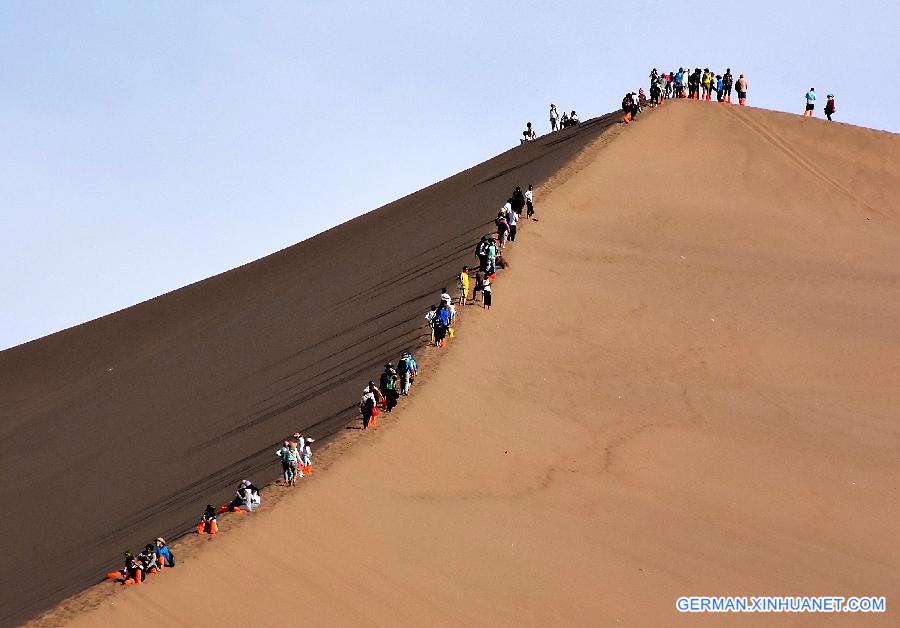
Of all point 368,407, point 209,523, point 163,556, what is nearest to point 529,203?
point 368,407

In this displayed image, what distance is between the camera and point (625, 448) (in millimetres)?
23500

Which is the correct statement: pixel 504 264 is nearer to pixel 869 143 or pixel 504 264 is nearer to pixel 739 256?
pixel 739 256

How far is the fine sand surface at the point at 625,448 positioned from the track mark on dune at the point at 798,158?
1.18 metres

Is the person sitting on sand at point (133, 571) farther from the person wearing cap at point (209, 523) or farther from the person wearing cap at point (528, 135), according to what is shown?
the person wearing cap at point (528, 135)

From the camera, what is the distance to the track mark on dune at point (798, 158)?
123ft

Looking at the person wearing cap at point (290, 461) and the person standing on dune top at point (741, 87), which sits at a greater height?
the person standing on dune top at point (741, 87)

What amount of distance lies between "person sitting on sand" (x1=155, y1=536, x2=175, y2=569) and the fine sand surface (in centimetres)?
34

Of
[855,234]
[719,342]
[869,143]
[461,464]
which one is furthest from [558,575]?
[869,143]

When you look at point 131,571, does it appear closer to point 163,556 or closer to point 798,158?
point 163,556

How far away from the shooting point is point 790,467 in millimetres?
23250

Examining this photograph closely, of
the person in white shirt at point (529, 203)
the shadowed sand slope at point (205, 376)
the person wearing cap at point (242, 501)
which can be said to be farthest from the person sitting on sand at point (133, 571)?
the person in white shirt at point (529, 203)

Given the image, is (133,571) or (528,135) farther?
(528,135)

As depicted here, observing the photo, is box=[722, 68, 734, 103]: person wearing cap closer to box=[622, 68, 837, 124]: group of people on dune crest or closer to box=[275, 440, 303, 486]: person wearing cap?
box=[622, 68, 837, 124]: group of people on dune crest

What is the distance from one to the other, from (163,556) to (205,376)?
1490 centimetres
